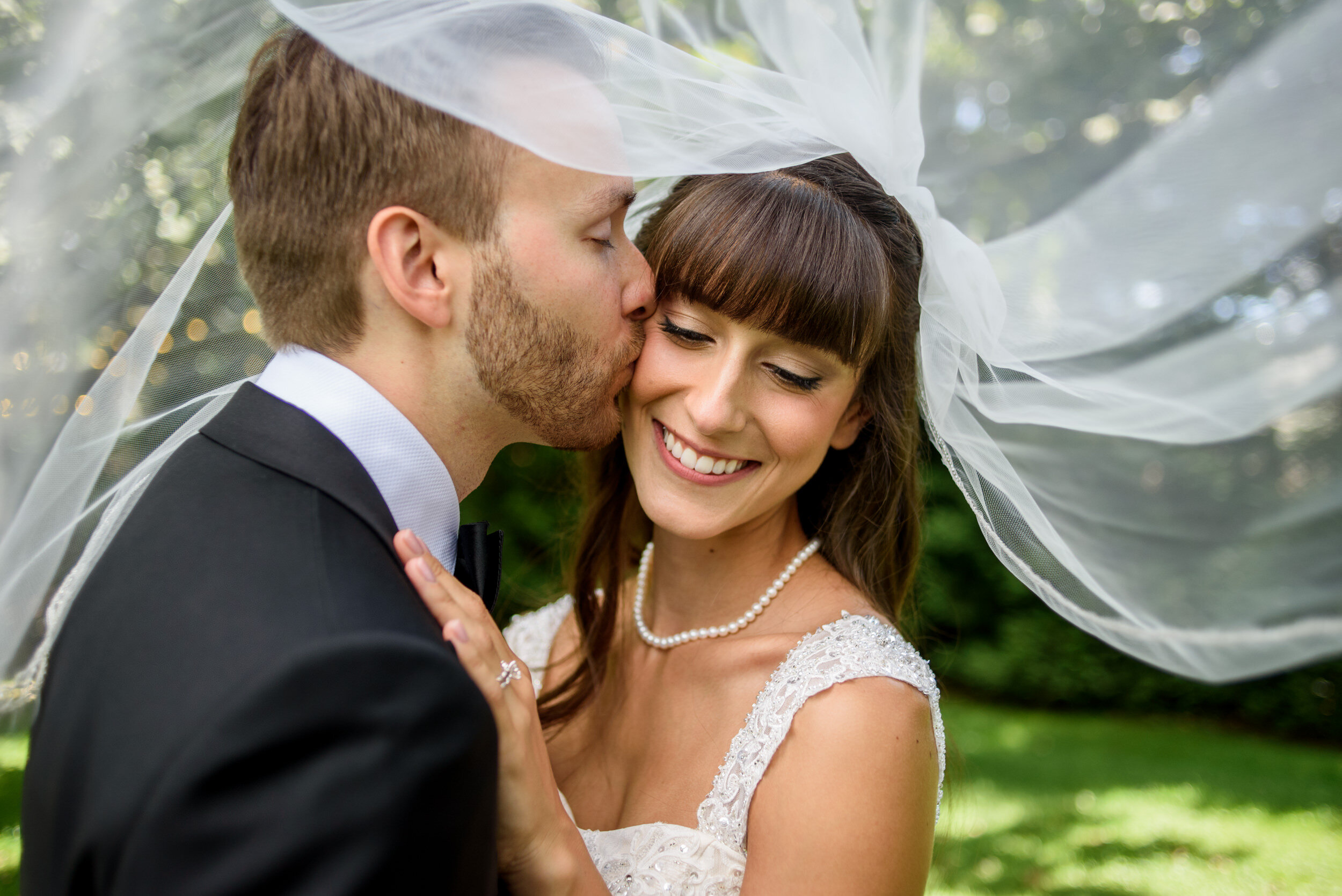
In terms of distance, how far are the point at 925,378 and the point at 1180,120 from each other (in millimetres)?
837

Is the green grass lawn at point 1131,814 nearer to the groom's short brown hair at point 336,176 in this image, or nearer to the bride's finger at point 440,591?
the groom's short brown hair at point 336,176

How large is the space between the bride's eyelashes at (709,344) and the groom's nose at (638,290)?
6 centimetres

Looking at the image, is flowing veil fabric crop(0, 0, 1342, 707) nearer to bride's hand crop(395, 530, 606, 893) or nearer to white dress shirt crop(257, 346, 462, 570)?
white dress shirt crop(257, 346, 462, 570)

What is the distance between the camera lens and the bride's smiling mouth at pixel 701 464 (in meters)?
2.77

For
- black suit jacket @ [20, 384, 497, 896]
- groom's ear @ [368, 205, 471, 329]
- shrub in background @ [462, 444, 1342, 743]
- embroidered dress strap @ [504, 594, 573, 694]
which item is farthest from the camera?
shrub in background @ [462, 444, 1342, 743]

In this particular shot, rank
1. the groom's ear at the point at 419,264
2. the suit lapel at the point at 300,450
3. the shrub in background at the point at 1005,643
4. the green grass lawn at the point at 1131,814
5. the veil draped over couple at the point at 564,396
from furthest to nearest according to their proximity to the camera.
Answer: the shrub in background at the point at 1005,643, the green grass lawn at the point at 1131,814, the groom's ear at the point at 419,264, the suit lapel at the point at 300,450, the veil draped over couple at the point at 564,396

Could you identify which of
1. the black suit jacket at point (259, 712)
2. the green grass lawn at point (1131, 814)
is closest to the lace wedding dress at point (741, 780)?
the black suit jacket at point (259, 712)

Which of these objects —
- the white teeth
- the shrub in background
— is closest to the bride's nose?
the white teeth

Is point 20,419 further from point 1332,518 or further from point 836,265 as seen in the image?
point 1332,518

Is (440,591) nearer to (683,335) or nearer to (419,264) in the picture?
(419,264)

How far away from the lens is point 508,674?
6.71 ft

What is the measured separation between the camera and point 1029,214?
2.41 meters

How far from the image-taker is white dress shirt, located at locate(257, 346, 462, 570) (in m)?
2.08

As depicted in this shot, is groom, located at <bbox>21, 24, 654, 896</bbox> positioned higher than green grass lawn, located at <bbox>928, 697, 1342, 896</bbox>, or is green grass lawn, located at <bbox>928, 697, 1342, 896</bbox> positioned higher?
groom, located at <bbox>21, 24, 654, 896</bbox>
